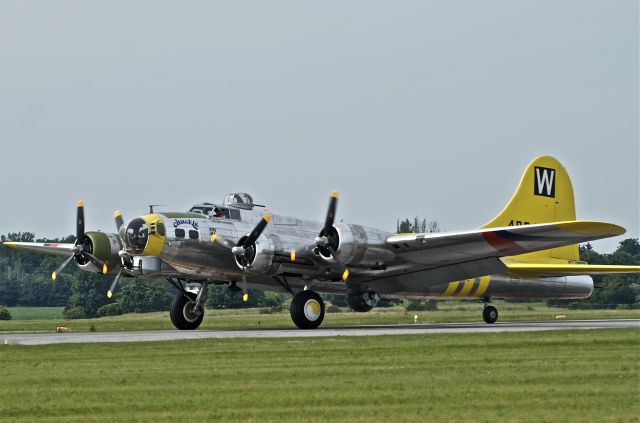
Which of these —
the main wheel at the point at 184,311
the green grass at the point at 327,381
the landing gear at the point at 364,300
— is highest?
the landing gear at the point at 364,300

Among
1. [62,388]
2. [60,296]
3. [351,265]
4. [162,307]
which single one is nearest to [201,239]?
[351,265]

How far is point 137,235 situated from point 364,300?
873cm

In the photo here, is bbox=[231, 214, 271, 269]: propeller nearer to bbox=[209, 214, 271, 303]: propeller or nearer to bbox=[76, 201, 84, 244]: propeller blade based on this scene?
bbox=[209, 214, 271, 303]: propeller

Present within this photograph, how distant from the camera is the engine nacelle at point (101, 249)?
3412 centimetres

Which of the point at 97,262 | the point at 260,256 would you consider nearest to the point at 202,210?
the point at 260,256

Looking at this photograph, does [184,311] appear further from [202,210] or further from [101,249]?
[202,210]

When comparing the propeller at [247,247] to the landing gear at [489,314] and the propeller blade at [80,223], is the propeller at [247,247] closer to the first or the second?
the propeller blade at [80,223]

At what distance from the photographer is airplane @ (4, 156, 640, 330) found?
3134 cm

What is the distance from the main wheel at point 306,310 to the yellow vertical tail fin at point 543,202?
9.40m

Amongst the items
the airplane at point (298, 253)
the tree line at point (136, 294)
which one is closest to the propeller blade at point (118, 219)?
the airplane at point (298, 253)

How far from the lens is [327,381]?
52.3 ft

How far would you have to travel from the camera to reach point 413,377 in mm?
16359

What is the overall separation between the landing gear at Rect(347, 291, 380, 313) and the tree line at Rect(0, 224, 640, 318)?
16184 millimetres

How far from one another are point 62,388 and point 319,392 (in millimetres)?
4031
